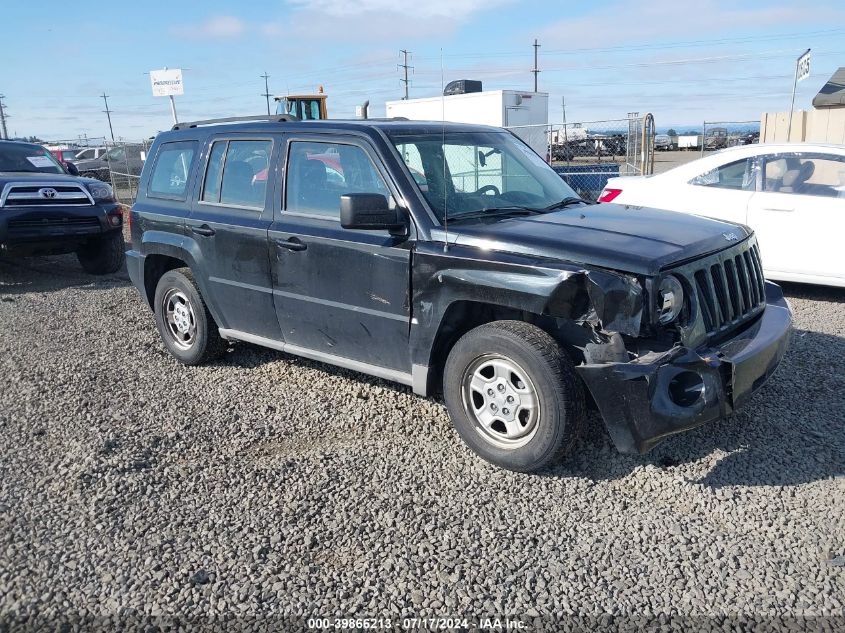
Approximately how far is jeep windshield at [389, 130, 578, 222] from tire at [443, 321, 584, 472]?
0.82 metres

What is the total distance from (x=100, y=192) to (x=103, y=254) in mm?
877

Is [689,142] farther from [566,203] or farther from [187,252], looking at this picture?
[187,252]

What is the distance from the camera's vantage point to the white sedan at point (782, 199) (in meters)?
6.79

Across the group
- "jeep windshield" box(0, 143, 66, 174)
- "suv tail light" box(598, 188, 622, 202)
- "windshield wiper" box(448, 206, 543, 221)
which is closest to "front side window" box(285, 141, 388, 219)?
"windshield wiper" box(448, 206, 543, 221)

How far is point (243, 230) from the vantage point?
491cm

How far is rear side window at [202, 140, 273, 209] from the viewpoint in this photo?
193 inches

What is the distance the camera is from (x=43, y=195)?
902 centimetres

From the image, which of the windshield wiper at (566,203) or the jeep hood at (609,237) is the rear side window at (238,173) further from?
the windshield wiper at (566,203)

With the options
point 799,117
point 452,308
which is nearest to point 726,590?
point 452,308

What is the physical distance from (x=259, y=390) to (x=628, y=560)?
3.01 metres

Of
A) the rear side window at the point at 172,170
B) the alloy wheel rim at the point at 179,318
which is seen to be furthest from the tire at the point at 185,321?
the rear side window at the point at 172,170

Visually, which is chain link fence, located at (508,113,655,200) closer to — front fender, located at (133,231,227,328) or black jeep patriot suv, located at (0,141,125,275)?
front fender, located at (133,231,227,328)

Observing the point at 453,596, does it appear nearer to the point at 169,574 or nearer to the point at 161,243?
the point at 169,574

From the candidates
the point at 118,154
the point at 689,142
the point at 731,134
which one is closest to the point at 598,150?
the point at 731,134
